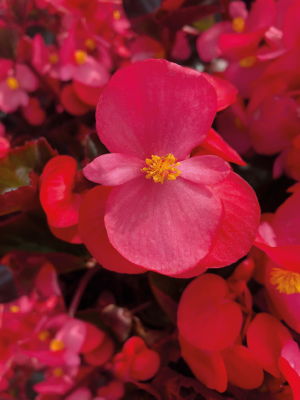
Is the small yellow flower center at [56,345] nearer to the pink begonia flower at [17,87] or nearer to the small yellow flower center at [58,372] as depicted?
the small yellow flower center at [58,372]

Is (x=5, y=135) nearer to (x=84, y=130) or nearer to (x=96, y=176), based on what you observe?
(x=84, y=130)

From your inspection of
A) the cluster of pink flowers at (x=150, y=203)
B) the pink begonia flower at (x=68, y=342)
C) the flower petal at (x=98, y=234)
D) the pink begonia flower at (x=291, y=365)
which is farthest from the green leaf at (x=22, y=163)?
the pink begonia flower at (x=291, y=365)

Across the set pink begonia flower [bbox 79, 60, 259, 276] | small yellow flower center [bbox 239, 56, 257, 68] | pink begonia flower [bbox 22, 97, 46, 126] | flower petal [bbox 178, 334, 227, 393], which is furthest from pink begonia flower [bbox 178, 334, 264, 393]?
pink begonia flower [bbox 22, 97, 46, 126]

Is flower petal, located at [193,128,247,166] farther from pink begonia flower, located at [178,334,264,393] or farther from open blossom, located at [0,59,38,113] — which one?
open blossom, located at [0,59,38,113]

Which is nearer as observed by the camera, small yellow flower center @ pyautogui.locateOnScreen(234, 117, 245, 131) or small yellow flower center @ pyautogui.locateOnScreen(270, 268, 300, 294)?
small yellow flower center @ pyautogui.locateOnScreen(270, 268, 300, 294)

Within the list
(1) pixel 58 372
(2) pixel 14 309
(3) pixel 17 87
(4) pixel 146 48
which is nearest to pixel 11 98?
(3) pixel 17 87

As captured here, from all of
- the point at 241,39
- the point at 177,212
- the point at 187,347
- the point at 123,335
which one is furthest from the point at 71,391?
the point at 241,39
